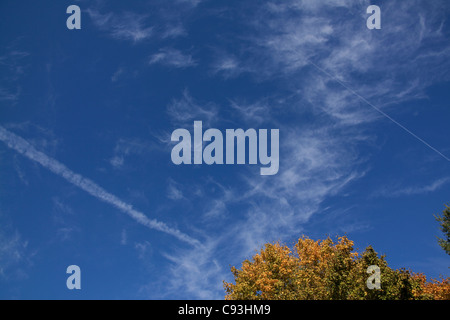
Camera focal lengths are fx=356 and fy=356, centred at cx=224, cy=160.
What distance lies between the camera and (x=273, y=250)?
162 feet

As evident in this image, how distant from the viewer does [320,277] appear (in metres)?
45.9

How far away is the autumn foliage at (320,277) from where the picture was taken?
38594 millimetres

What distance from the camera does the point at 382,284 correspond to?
38625 millimetres

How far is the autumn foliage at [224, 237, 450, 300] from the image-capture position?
38594 mm
